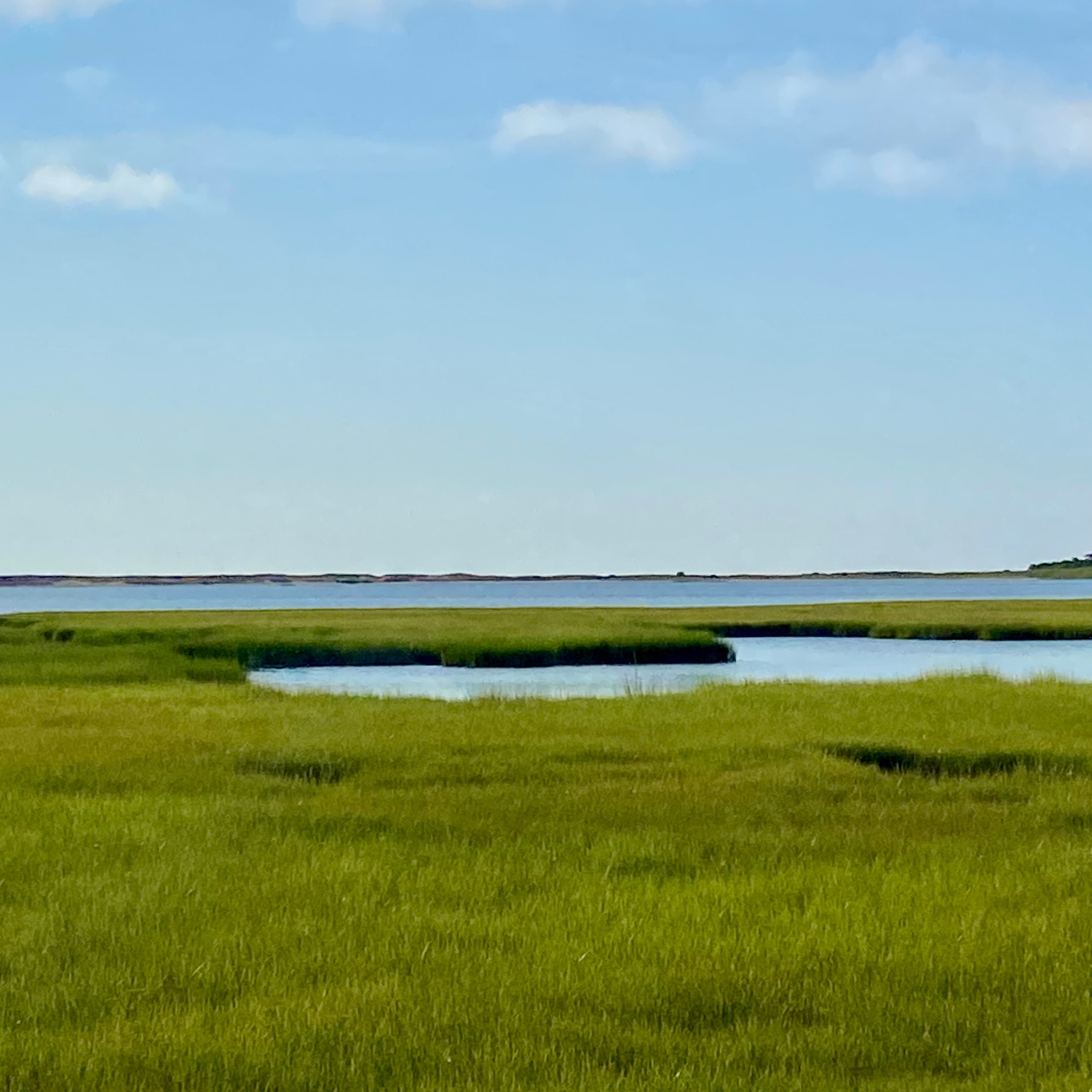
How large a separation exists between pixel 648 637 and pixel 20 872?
128 feet

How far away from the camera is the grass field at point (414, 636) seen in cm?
4028

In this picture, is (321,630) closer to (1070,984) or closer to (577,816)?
(577,816)

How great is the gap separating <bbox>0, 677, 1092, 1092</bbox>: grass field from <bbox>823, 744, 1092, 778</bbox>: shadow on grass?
7 cm

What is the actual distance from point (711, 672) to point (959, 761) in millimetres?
23979

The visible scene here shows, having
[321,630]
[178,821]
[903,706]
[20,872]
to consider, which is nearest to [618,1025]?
[20,872]

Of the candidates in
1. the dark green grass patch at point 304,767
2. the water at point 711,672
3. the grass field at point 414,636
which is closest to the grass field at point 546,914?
the dark green grass patch at point 304,767

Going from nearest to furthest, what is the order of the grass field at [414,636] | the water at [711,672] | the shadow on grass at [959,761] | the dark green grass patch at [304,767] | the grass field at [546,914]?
1. the grass field at [546,914]
2. the dark green grass patch at [304,767]
3. the shadow on grass at [959,761]
4. the water at [711,672]
5. the grass field at [414,636]

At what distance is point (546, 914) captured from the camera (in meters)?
11.0

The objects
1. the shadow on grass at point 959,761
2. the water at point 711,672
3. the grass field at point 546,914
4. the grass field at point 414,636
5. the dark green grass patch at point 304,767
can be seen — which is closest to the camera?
the grass field at point 546,914

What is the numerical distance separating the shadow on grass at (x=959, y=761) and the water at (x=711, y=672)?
35.1ft

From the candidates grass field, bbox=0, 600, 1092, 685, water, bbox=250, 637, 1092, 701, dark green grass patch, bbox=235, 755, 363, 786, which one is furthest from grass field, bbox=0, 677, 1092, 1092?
grass field, bbox=0, 600, 1092, 685

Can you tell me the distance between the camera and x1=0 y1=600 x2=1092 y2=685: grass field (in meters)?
40.3

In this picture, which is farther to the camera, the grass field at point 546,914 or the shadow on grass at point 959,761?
A: the shadow on grass at point 959,761

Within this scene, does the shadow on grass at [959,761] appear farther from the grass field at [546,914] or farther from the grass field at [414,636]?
the grass field at [414,636]
